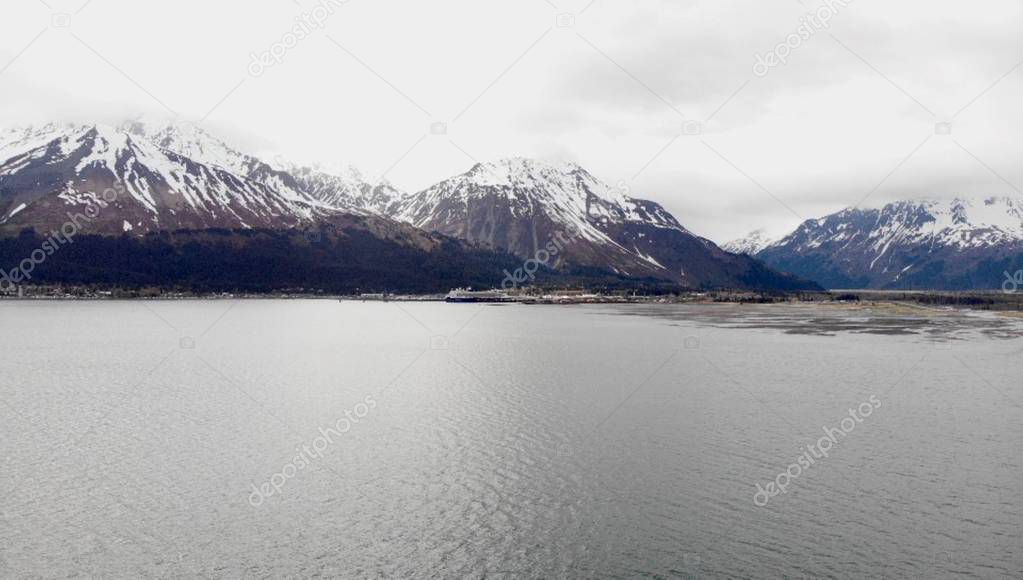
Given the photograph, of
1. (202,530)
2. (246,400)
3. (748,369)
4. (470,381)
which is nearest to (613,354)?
(748,369)

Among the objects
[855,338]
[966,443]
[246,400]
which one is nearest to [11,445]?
[246,400]

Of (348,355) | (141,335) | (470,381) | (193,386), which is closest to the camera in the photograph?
(193,386)

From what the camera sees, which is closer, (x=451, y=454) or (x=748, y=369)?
(x=451, y=454)

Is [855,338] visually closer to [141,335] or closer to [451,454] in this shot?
[451,454]

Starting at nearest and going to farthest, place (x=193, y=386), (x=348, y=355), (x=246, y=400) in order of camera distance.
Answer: (x=246, y=400) < (x=193, y=386) < (x=348, y=355)

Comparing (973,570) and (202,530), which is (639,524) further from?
(202,530)

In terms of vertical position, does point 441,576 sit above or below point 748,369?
below
